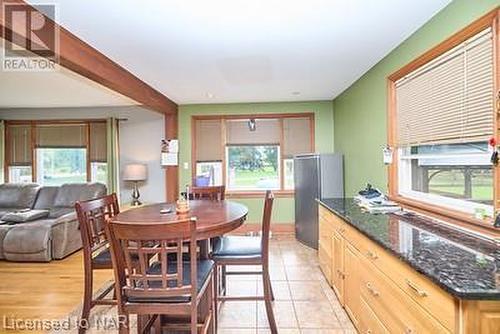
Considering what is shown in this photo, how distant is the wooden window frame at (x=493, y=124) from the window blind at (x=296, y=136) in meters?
2.61

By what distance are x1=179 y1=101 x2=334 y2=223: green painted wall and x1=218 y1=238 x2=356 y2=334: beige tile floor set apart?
180 centimetres

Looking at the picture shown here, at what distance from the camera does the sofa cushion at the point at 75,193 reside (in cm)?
531

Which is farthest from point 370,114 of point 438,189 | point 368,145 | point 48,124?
point 48,124

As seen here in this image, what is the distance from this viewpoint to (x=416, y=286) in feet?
4.84

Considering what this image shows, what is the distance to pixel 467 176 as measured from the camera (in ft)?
7.33

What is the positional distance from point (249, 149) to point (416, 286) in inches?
183

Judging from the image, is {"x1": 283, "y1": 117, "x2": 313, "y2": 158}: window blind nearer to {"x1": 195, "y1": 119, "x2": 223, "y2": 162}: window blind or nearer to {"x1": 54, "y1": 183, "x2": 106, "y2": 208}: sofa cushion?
{"x1": 195, "y1": 119, "x2": 223, "y2": 162}: window blind

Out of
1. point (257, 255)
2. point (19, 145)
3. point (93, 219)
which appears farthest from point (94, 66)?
point (19, 145)

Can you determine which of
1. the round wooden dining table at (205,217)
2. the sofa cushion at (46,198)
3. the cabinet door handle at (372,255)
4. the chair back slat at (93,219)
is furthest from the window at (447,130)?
the sofa cushion at (46,198)

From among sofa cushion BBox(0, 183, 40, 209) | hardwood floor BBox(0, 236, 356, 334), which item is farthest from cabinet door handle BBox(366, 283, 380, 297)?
sofa cushion BBox(0, 183, 40, 209)

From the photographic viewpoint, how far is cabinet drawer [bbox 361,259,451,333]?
1409 millimetres

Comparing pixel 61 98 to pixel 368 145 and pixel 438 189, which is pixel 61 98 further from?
pixel 438 189

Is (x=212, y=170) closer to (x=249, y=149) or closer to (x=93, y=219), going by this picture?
(x=249, y=149)

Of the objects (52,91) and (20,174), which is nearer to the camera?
(52,91)
